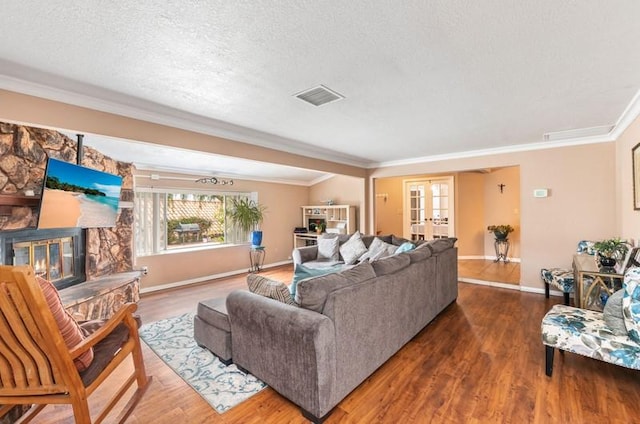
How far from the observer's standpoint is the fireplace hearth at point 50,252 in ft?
8.79

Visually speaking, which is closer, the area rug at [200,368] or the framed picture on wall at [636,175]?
the area rug at [200,368]

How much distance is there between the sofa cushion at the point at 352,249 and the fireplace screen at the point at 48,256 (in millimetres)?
3934

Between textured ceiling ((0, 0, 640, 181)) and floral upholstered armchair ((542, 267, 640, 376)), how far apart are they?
1.66 m

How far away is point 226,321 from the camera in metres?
2.48

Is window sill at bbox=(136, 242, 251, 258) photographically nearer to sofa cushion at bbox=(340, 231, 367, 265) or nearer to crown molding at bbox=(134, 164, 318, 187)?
crown molding at bbox=(134, 164, 318, 187)

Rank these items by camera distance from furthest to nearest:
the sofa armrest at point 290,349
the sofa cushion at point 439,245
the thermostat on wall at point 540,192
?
the thermostat on wall at point 540,192, the sofa cushion at point 439,245, the sofa armrest at point 290,349

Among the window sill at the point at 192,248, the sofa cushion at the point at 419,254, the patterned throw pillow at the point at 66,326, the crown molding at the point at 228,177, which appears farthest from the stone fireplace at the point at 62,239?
the sofa cushion at the point at 419,254

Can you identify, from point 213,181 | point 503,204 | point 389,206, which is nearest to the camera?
point 213,181

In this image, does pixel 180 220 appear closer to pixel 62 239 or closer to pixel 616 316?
pixel 62 239

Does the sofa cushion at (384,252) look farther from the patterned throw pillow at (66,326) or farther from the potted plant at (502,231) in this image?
the potted plant at (502,231)

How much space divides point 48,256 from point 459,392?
14.0 ft

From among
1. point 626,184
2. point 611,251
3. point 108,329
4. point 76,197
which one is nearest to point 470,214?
point 626,184

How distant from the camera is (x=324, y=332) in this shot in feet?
5.93

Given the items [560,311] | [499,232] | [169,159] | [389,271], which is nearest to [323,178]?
[169,159]
